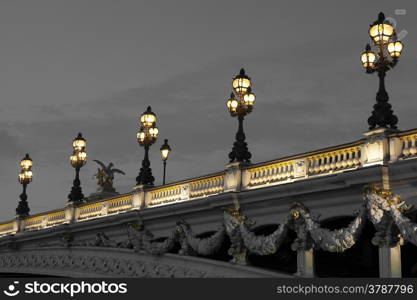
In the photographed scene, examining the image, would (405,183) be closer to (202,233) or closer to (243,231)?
(243,231)

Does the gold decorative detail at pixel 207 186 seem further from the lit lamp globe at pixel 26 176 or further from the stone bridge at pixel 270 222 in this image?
the lit lamp globe at pixel 26 176

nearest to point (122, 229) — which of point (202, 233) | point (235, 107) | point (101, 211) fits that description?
point (101, 211)

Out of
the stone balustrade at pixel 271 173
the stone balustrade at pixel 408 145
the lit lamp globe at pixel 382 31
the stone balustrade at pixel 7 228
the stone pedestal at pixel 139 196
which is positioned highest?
the lit lamp globe at pixel 382 31

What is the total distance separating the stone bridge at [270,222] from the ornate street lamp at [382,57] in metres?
0.62

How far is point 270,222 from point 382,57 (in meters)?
6.67

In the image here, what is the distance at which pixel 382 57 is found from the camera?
24.0m

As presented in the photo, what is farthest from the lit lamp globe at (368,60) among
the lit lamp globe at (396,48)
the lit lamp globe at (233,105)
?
the lit lamp globe at (233,105)

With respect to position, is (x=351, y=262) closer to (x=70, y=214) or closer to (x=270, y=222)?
(x=270, y=222)

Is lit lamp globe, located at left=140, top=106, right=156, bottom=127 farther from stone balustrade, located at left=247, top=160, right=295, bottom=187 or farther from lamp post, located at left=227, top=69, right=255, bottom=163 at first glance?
stone balustrade, located at left=247, top=160, right=295, bottom=187

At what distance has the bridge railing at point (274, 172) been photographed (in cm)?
2275

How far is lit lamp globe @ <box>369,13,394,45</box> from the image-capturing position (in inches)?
942

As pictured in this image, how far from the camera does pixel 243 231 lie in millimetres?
27875

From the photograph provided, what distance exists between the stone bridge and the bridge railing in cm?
4

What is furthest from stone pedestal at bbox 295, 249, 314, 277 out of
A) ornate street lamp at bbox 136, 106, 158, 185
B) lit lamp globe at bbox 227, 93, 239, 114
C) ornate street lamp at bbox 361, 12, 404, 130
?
ornate street lamp at bbox 136, 106, 158, 185
